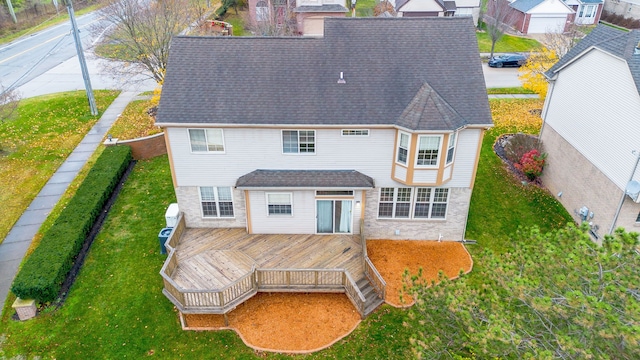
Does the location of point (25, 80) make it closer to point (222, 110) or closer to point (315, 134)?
point (222, 110)

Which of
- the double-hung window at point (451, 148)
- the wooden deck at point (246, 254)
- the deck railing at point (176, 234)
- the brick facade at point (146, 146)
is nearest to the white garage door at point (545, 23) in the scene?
the double-hung window at point (451, 148)

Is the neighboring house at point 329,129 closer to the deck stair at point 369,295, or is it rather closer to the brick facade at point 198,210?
the brick facade at point 198,210

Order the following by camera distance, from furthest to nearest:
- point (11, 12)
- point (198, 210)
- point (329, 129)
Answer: point (11, 12) < point (198, 210) < point (329, 129)

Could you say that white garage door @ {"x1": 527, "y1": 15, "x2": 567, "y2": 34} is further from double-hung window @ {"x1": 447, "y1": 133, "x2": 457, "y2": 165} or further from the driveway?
double-hung window @ {"x1": 447, "y1": 133, "x2": 457, "y2": 165}

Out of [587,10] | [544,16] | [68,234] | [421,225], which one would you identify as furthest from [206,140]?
[587,10]

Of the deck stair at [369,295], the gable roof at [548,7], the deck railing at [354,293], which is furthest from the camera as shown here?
the gable roof at [548,7]

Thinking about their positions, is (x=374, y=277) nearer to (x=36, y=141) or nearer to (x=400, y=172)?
(x=400, y=172)
